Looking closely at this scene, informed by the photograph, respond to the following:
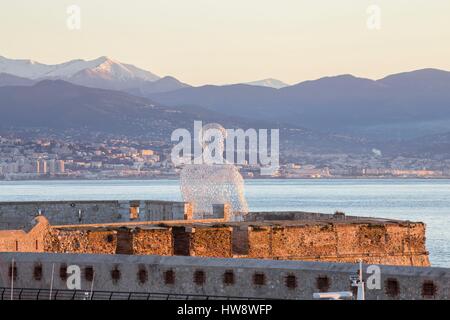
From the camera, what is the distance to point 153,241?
43781mm

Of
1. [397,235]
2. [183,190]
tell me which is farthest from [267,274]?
[183,190]

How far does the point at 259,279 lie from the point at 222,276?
39.6 inches

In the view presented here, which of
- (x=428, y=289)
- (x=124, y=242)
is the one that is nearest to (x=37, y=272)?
(x=124, y=242)

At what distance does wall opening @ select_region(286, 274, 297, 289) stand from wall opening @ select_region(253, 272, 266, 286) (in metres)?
0.64

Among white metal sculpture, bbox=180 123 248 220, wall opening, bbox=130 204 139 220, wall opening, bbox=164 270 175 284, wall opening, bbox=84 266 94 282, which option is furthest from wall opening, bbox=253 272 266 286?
white metal sculpture, bbox=180 123 248 220

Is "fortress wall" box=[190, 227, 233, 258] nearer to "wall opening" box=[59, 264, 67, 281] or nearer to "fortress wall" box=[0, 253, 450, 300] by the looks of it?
"fortress wall" box=[0, 253, 450, 300]

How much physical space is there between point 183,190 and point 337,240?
24.0 m

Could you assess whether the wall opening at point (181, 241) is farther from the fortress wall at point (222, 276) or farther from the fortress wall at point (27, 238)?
the fortress wall at point (222, 276)

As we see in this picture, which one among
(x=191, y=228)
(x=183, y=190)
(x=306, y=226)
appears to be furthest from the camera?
(x=183, y=190)

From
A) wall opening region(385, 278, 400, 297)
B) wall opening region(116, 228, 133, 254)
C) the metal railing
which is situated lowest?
the metal railing

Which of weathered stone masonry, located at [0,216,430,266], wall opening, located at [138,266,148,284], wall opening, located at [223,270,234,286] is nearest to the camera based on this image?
wall opening, located at [223,270,234,286]

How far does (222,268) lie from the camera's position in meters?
31.8

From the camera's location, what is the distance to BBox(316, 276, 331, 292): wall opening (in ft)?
97.8
